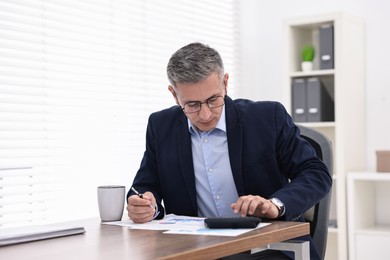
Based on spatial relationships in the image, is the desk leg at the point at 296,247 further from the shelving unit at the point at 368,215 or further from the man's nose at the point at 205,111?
the shelving unit at the point at 368,215

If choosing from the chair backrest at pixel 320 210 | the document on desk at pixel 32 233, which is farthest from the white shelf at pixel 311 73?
the document on desk at pixel 32 233

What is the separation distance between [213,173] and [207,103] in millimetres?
257

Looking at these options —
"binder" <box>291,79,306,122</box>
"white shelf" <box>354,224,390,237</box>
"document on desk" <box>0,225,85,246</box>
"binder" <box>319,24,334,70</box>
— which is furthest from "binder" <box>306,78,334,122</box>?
"document on desk" <box>0,225,85,246</box>

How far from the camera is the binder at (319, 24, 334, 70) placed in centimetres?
406

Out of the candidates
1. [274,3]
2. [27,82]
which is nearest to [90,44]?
[27,82]

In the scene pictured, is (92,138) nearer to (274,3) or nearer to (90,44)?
(90,44)

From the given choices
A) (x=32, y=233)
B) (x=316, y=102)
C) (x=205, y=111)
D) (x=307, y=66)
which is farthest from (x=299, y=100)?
(x=32, y=233)

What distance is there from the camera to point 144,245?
1.49 m

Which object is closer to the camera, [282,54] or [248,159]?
[248,159]

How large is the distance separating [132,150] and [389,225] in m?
1.80

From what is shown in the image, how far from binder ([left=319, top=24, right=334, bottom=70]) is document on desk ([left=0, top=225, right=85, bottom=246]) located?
2.72 metres

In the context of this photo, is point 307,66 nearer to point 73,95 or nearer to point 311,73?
point 311,73

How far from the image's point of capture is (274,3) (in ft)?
15.6

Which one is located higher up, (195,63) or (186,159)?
(195,63)
